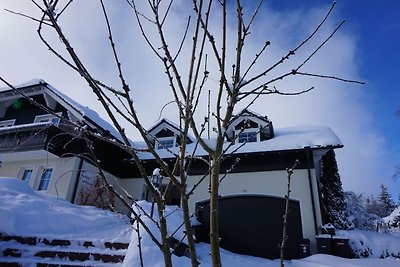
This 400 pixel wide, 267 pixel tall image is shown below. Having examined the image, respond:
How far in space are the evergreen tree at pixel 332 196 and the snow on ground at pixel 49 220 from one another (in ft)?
23.7

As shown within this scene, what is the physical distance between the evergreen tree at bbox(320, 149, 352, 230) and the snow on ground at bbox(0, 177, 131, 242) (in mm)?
7221

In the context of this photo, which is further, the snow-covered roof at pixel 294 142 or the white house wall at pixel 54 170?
the white house wall at pixel 54 170

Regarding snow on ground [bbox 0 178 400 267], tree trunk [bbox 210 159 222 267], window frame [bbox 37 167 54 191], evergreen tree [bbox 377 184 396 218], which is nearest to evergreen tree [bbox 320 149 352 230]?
snow on ground [bbox 0 178 400 267]

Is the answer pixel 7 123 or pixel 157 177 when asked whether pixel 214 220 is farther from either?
pixel 7 123

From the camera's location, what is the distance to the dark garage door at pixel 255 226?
10.1 metres

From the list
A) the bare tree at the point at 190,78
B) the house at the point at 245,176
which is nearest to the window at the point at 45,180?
the house at the point at 245,176

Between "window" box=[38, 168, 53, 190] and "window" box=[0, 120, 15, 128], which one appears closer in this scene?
"window" box=[38, 168, 53, 190]

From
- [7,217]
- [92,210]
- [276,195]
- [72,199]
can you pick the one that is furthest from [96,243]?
[276,195]

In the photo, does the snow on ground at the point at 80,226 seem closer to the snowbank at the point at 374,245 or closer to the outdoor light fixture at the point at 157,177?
the snowbank at the point at 374,245

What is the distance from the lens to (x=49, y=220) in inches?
296

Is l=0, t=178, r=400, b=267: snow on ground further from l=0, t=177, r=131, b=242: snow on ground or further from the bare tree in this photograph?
the bare tree

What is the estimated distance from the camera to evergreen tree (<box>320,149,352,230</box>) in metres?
10.1

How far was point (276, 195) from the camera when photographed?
1088cm

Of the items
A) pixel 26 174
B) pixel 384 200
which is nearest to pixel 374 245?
pixel 26 174
